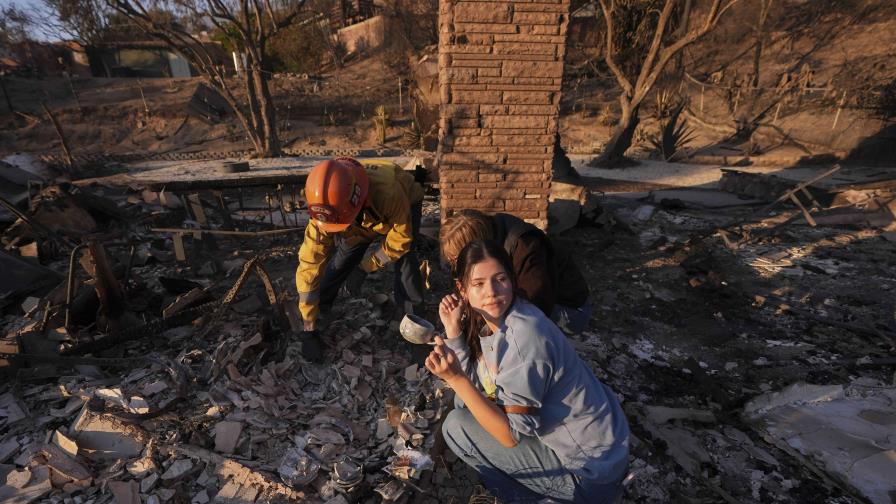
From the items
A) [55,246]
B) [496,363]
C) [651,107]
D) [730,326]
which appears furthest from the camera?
[651,107]

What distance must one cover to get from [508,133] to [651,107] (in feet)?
48.0

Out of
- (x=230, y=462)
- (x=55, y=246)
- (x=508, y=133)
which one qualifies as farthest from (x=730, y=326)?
(x=55, y=246)

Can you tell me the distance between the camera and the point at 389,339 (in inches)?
138

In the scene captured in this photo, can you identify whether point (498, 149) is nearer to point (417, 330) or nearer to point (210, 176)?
point (417, 330)

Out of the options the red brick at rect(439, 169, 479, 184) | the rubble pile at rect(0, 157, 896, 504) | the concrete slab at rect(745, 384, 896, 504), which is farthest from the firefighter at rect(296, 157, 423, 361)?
the concrete slab at rect(745, 384, 896, 504)

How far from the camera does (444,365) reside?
1.53 metres

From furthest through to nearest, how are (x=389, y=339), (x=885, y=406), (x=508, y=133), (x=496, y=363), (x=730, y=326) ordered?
1. (x=508, y=133)
2. (x=730, y=326)
3. (x=389, y=339)
4. (x=885, y=406)
5. (x=496, y=363)

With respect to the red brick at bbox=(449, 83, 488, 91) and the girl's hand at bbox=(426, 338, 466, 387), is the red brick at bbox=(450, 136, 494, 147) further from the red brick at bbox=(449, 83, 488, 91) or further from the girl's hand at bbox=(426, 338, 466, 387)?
the girl's hand at bbox=(426, 338, 466, 387)

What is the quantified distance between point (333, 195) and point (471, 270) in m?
1.33

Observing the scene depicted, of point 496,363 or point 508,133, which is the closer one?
point 496,363

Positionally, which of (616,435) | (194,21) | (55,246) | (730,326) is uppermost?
(194,21)

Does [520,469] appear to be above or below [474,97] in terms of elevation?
below

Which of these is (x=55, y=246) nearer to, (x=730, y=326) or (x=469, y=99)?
(x=469, y=99)

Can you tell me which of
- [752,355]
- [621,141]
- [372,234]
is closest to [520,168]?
[372,234]
